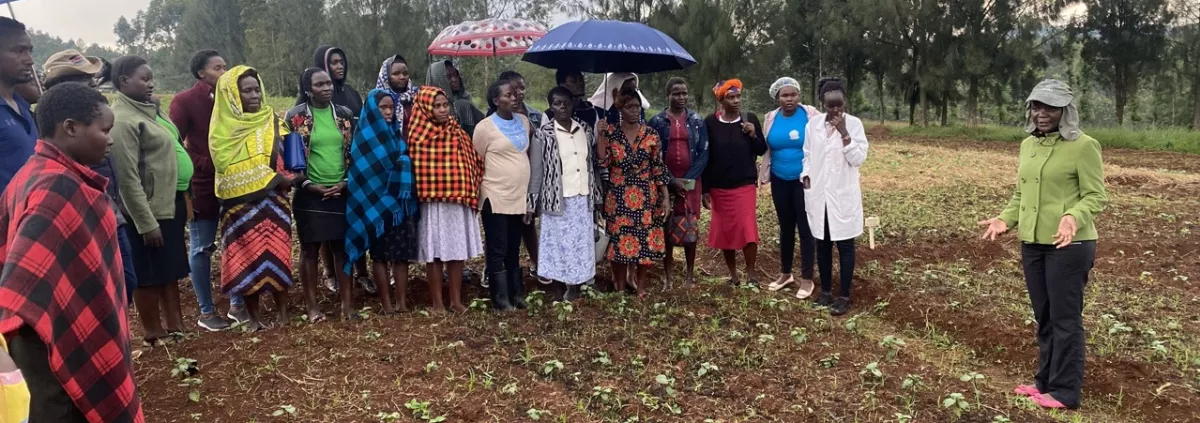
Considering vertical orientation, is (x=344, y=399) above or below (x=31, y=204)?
below

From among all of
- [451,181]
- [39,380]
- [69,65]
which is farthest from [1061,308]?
[69,65]

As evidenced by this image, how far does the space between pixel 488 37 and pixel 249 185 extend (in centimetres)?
278

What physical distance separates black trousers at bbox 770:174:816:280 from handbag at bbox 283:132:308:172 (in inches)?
127

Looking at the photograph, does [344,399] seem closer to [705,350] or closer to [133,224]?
[133,224]

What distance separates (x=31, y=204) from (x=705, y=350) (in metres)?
3.16

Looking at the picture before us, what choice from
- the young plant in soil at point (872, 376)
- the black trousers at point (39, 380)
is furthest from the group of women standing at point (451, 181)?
the black trousers at point (39, 380)

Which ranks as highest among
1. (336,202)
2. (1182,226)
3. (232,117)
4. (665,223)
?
(232,117)

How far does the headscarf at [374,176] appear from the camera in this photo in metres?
4.59

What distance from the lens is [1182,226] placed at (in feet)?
26.9

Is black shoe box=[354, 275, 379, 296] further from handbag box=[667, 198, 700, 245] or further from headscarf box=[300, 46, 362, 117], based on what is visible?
handbag box=[667, 198, 700, 245]

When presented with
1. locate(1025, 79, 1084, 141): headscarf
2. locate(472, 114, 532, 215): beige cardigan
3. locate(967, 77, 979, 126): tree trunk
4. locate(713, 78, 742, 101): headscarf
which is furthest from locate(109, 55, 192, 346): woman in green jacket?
locate(967, 77, 979, 126): tree trunk

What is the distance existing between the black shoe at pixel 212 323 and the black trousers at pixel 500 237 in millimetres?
1657

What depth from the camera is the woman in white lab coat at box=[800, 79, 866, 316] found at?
5.14 metres

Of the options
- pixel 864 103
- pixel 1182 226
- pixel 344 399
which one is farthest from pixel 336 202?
pixel 864 103
